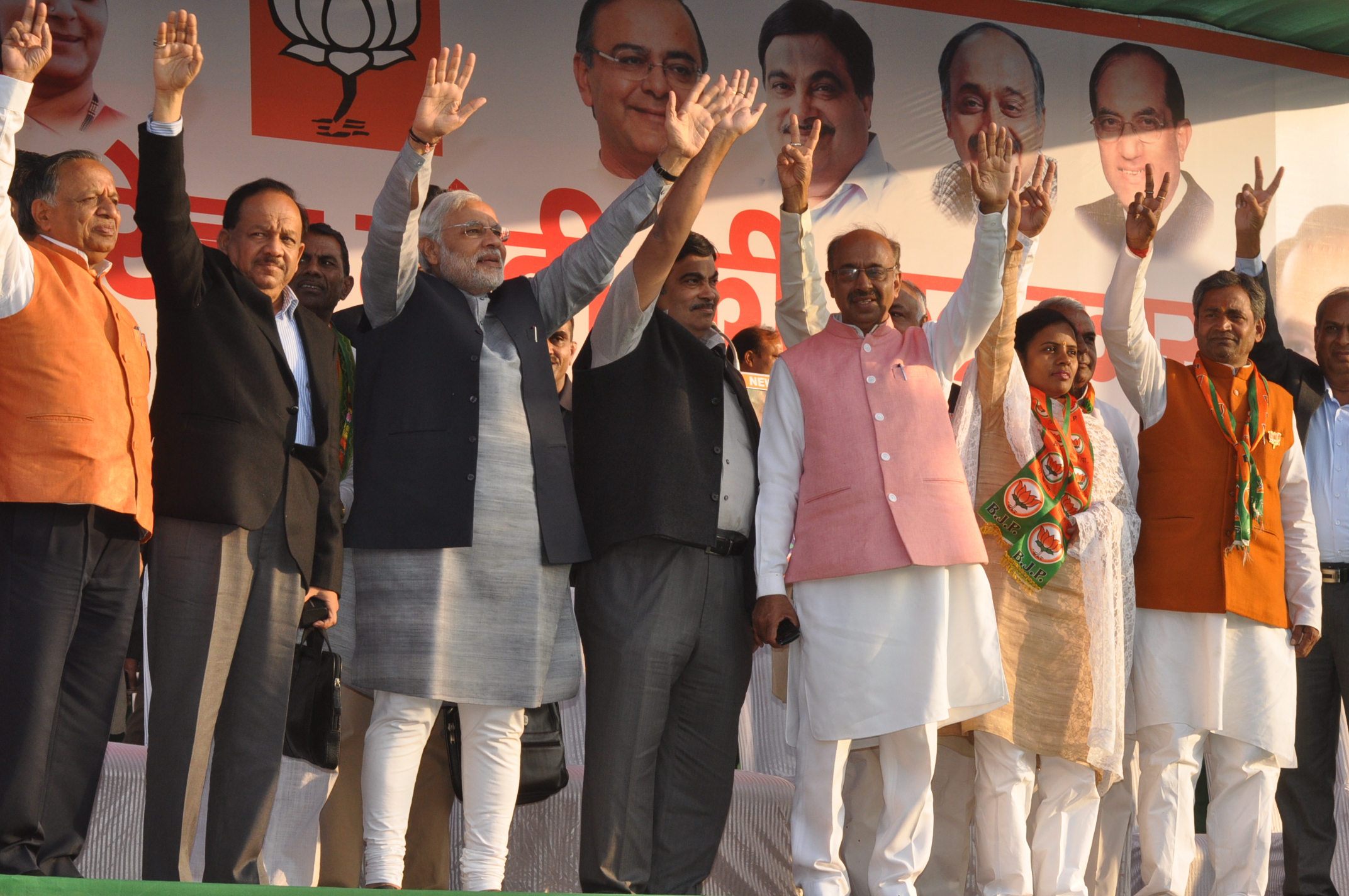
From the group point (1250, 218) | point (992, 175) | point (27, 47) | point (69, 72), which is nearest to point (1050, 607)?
point (992, 175)

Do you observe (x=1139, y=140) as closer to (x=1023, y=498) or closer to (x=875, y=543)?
(x=1023, y=498)

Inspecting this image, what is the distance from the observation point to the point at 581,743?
5348mm

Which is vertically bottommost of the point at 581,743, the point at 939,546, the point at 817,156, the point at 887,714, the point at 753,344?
the point at 581,743

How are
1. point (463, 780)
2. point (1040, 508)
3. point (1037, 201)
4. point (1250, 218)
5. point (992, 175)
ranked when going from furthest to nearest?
point (1250, 218) → point (1037, 201) → point (1040, 508) → point (992, 175) → point (463, 780)

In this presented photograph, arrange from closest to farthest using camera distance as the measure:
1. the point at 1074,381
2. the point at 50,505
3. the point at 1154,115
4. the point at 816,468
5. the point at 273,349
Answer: the point at 50,505 < the point at 273,349 < the point at 816,468 < the point at 1074,381 < the point at 1154,115

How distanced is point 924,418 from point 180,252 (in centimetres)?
193

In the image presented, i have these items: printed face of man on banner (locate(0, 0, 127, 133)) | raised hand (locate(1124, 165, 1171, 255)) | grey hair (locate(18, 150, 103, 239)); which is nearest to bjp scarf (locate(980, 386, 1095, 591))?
raised hand (locate(1124, 165, 1171, 255))

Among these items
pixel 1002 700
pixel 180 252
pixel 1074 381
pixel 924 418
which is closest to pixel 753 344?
pixel 1074 381

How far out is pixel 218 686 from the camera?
3.31 m

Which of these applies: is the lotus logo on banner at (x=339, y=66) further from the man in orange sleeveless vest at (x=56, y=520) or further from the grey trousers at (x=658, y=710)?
the grey trousers at (x=658, y=710)

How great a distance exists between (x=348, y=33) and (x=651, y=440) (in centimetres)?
315

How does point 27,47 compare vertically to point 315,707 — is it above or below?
above

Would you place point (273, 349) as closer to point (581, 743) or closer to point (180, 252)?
point (180, 252)

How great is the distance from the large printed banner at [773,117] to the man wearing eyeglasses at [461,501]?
2345 mm
